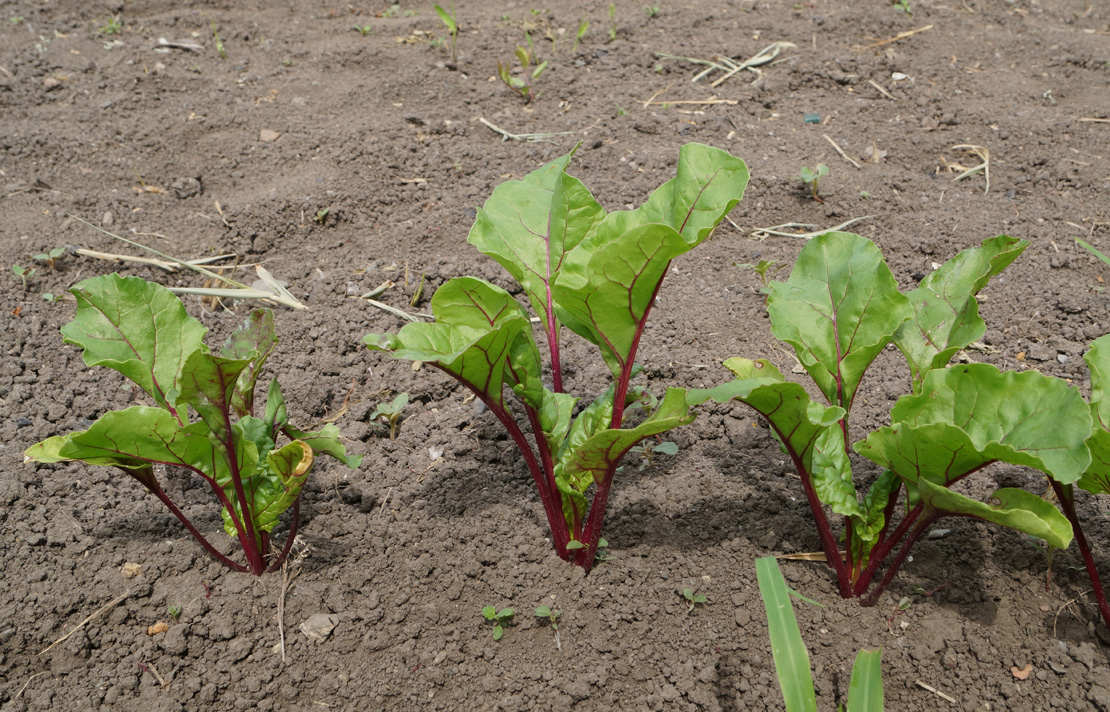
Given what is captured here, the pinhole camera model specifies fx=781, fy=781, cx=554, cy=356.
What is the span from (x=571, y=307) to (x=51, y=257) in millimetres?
2248

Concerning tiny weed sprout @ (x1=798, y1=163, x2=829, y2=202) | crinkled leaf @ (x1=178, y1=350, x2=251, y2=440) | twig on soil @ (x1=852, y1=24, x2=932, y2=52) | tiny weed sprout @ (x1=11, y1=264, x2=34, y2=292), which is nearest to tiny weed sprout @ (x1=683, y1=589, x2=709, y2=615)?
crinkled leaf @ (x1=178, y1=350, x2=251, y2=440)

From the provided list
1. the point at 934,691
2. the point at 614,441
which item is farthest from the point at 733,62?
the point at 934,691

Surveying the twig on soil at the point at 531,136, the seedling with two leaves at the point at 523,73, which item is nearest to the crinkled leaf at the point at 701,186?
the twig on soil at the point at 531,136

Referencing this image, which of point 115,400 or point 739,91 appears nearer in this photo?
point 115,400

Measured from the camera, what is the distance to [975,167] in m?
3.20

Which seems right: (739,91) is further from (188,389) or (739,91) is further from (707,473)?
(188,389)

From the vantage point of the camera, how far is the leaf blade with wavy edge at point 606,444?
4.50 feet

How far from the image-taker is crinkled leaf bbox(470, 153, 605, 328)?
1.64m

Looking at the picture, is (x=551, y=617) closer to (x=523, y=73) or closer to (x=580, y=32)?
(x=523, y=73)

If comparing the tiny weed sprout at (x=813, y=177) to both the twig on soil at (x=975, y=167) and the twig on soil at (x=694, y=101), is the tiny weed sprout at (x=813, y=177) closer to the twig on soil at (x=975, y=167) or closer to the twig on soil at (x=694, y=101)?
the twig on soil at (x=975, y=167)

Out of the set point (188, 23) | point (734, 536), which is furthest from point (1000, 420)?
point (188, 23)

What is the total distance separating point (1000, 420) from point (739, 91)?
2776mm

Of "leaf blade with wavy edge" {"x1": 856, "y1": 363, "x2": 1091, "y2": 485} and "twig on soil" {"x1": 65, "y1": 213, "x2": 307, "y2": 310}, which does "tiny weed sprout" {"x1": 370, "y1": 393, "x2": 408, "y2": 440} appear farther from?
"leaf blade with wavy edge" {"x1": 856, "y1": 363, "x2": 1091, "y2": 485}

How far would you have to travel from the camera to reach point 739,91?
12.2ft
